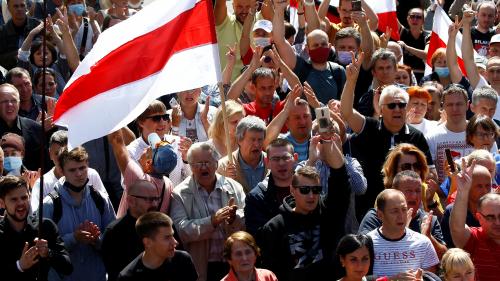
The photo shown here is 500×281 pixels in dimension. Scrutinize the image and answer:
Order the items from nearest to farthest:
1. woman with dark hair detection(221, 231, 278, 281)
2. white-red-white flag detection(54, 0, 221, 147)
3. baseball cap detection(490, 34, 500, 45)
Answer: woman with dark hair detection(221, 231, 278, 281) < white-red-white flag detection(54, 0, 221, 147) < baseball cap detection(490, 34, 500, 45)

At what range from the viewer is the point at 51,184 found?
1192 cm

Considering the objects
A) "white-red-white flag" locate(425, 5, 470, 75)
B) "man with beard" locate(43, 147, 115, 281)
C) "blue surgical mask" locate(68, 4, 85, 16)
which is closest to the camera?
"man with beard" locate(43, 147, 115, 281)

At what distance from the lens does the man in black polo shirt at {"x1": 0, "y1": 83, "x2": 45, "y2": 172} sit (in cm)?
1332

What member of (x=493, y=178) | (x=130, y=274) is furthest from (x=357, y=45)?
(x=130, y=274)

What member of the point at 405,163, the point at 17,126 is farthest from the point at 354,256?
the point at 17,126

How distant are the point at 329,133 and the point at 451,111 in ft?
8.00

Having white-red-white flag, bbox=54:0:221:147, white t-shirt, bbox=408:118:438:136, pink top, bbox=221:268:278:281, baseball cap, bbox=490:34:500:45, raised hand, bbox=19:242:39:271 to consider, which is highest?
white-red-white flag, bbox=54:0:221:147

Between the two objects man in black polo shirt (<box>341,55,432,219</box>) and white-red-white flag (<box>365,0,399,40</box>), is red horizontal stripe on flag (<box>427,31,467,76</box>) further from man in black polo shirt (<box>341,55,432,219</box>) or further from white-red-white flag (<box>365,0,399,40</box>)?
man in black polo shirt (<box>341,55,432,219</box>)

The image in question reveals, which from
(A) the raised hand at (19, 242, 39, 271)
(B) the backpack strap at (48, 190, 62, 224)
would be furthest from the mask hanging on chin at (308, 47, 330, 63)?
(A) the raised hand at (19, 242, 39, 271)

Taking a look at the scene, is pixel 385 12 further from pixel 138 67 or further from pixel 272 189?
pixel 138 67

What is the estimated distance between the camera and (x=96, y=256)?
11.4 metres

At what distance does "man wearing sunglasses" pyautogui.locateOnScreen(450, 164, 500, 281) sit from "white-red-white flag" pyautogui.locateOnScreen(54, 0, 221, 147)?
6.61ft

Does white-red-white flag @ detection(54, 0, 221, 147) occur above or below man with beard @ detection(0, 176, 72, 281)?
above

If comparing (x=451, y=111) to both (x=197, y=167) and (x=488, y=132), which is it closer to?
(x=488, y=132)
